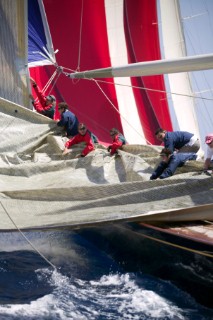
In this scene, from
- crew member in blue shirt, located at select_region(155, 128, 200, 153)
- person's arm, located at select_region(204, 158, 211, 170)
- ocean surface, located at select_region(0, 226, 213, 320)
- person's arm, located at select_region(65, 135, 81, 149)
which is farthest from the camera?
person's arm, located at select_region(65, 135, 81, 149)

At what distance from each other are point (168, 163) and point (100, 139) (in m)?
6.86

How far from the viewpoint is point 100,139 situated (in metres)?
15.0

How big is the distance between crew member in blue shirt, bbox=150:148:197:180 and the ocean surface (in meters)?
1.15

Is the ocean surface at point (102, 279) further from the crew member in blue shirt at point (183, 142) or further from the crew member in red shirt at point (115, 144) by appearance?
the crew member in blue shirt at point (183, 142)

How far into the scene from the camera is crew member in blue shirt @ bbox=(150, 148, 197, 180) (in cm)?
808

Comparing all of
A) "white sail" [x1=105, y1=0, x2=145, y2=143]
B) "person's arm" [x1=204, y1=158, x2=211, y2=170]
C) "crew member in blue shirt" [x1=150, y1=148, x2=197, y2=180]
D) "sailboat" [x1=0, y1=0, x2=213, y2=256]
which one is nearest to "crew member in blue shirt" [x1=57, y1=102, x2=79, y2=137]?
"sailboat" [x1=0, y1=0, x2=213, y2=256]

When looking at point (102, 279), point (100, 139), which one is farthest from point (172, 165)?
point (100, 139)

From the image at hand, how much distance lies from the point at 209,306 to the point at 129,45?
34.1ft

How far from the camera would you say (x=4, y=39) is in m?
10.5

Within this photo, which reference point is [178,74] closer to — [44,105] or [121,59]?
[121,59]

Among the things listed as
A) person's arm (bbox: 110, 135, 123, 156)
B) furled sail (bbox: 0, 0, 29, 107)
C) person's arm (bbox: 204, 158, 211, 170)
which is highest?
furled sail (bbox: 0, 0, 29, 107)

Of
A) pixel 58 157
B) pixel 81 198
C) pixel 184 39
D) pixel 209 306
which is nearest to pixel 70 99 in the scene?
pixel 184 39

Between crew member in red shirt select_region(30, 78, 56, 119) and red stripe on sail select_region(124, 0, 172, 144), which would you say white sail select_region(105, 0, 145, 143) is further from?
crew member in red shirt select_region(30, 78, 56, 119)

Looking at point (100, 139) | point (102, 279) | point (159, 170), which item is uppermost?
point (159, 170)
